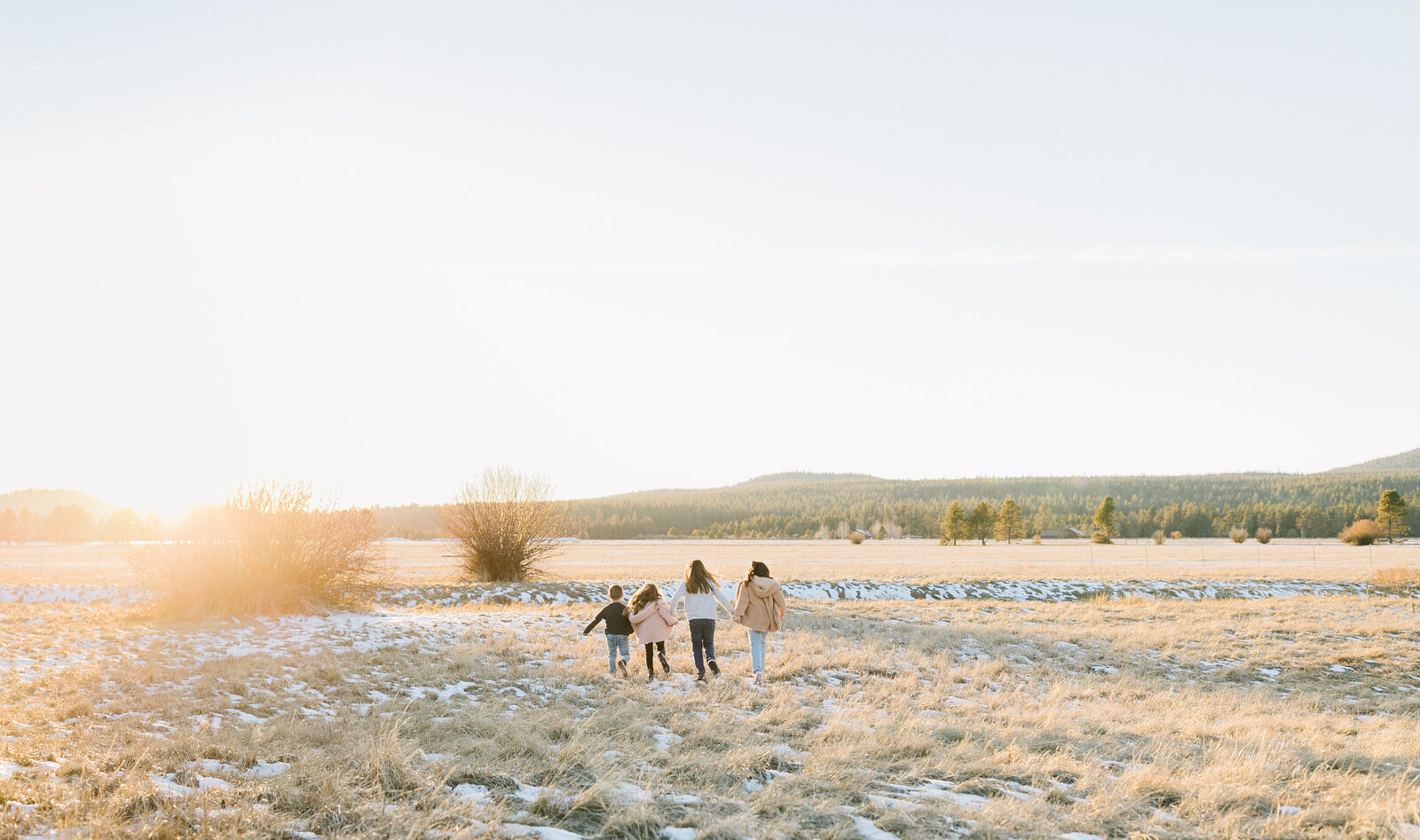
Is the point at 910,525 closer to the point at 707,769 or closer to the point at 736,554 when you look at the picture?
the point at 736,554

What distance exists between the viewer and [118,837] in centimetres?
494

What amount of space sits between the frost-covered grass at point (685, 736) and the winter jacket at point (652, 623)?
0.77 metres

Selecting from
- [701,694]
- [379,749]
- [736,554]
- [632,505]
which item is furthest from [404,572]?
[632,505]

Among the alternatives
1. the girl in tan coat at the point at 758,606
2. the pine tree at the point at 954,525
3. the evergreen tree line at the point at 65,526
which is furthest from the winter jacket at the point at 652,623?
the evergreen tree line at the point at 65,526

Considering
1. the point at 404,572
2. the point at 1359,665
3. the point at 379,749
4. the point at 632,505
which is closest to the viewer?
the point at 379,749

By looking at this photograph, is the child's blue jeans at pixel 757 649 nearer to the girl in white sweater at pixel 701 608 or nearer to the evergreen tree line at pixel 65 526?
the girl in white sweater at pixel 701 608

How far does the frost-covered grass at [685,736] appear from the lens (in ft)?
19.2

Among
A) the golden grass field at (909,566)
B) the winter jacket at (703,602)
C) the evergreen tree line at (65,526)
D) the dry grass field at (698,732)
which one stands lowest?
the golden grass field at (909,566)

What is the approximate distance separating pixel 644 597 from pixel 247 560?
1301 centimetres

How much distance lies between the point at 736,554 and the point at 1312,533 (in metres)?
111

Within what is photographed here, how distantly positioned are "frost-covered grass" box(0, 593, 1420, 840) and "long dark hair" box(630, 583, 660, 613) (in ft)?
4.12

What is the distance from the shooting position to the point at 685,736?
8766 millimetres

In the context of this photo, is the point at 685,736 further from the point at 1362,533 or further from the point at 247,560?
the point at 1362,533

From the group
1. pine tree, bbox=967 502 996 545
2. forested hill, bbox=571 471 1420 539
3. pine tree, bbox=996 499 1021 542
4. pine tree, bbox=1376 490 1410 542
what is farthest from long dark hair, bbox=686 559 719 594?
pine tree, bbox=1376 490 1410 542
